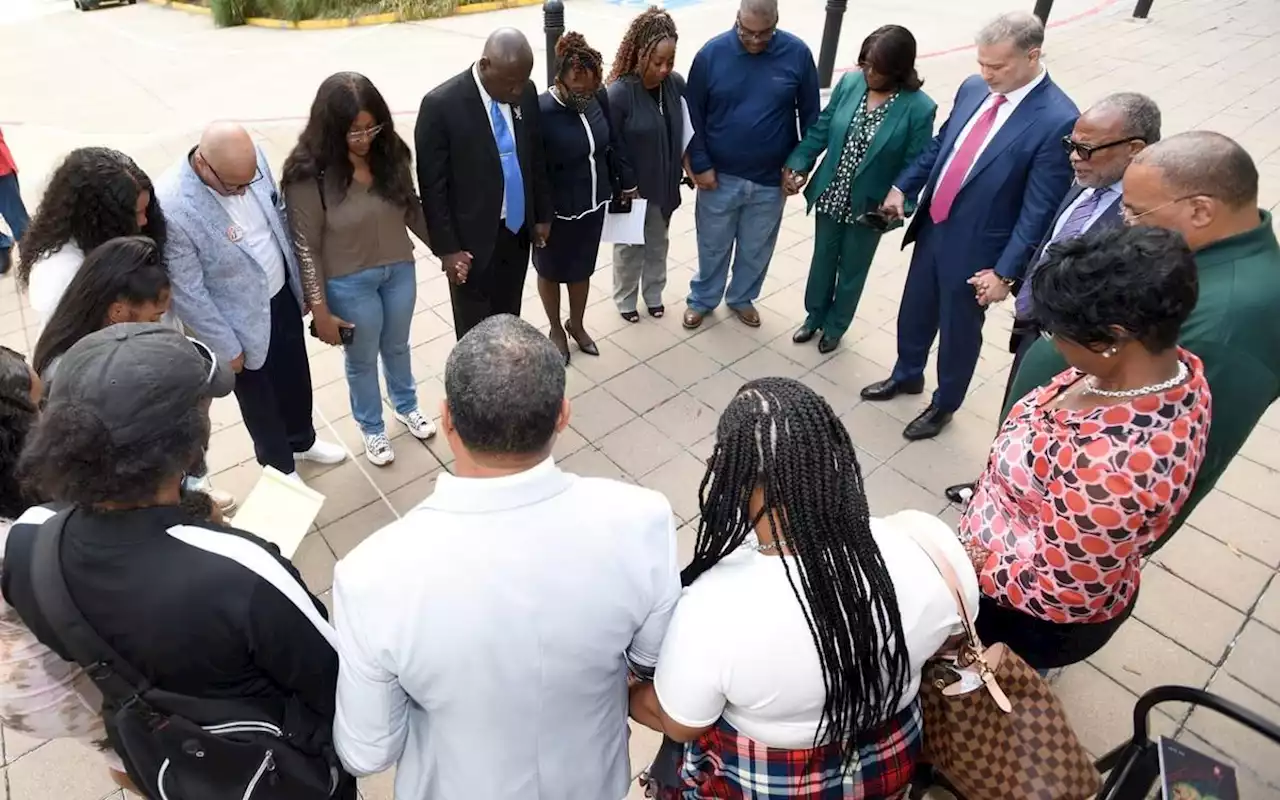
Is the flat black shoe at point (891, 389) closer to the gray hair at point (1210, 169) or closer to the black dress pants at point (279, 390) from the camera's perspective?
the gray hair at point (1210, 169)

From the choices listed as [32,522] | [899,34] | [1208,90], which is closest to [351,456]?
[32,522]

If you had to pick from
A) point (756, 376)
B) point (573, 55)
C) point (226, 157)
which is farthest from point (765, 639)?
point (756, 376)

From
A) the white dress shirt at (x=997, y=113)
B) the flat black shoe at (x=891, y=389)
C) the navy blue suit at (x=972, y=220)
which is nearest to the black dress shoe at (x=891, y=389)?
the flat black shoe at (x=891, y=389)

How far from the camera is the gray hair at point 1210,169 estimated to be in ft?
6.67

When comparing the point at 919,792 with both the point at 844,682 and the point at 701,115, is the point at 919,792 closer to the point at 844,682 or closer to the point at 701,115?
the point at 844,682

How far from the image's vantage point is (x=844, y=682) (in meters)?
1.33

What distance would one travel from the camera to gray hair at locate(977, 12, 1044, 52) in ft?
9.80

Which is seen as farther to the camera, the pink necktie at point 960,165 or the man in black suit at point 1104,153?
the pink necktie at point 960,165

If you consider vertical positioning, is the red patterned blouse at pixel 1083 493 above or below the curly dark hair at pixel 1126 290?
below

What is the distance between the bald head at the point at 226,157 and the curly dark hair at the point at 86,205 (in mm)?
215

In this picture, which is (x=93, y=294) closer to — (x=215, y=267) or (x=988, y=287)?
(x=215, y=267)

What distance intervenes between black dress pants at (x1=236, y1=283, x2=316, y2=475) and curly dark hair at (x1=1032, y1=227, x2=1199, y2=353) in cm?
267

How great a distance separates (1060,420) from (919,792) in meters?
0.91

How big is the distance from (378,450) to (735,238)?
237 centimetres
